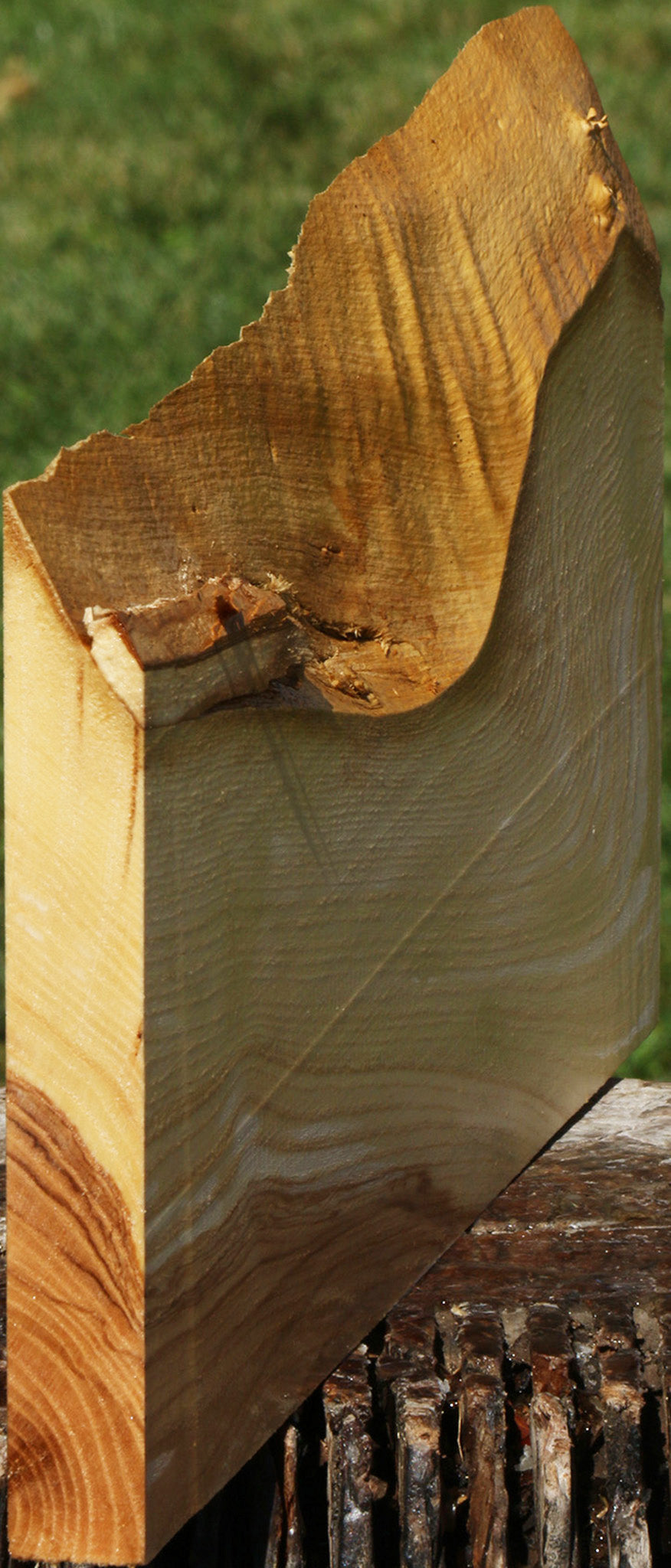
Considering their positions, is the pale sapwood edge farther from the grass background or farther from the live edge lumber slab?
the grass background

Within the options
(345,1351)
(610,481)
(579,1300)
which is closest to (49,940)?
(345,1351)

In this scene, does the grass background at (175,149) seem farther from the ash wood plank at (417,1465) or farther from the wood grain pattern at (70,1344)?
the wood grain pattern at (70,1344)

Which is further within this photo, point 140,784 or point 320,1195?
point 320,1195

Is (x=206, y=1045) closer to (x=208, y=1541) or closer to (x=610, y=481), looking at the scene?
(x=208, y=1541)

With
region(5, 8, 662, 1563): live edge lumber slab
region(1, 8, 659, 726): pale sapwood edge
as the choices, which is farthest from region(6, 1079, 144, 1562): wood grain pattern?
region(1, 8, 659, 726): pale sapwood edge

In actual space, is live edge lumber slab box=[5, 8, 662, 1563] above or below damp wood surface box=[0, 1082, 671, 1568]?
above

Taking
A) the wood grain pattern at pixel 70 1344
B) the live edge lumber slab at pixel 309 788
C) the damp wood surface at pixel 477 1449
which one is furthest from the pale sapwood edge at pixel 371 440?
the damp wood surface at pixel 477 1449

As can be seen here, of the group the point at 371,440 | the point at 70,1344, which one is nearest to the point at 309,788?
the point at 371,440
